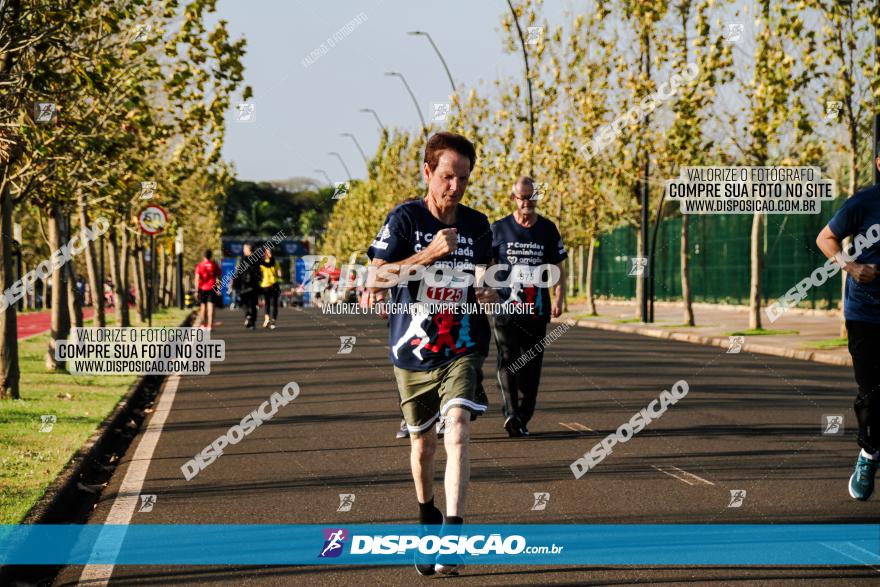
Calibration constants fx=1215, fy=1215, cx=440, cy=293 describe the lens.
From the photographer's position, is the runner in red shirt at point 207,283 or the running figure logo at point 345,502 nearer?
the running figure logo at point 345,502

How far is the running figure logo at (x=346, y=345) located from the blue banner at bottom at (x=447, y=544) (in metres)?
15.7

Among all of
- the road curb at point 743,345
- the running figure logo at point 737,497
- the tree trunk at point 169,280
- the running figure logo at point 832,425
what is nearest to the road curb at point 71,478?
the running figure logo at point 737,497

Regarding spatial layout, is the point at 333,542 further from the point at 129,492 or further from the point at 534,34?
the point at 534,34

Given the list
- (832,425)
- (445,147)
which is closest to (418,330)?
(445,147)

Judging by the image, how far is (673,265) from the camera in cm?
4816

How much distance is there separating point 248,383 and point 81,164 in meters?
3.61

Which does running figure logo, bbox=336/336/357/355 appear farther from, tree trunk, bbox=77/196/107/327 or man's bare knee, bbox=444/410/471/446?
man's bare knee, bbox=444/410/471/446

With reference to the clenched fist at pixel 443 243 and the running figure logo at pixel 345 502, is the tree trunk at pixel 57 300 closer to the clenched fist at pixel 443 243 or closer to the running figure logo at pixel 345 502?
the running figure logo at pixel 345 502

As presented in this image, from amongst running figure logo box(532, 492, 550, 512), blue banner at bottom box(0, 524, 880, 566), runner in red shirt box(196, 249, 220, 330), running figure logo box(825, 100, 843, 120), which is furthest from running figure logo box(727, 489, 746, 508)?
runner in red shirt box(196, 249, 220, 330)

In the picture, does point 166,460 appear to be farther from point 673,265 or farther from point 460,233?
point 673,265

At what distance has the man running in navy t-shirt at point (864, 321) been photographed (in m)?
7.42

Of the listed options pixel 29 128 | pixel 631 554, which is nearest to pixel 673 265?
pixel 29 128

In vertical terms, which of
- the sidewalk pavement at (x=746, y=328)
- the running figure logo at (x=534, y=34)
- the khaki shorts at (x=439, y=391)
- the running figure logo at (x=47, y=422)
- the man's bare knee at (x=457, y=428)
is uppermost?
the running figure logo at (x=534, y=34)

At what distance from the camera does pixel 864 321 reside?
7477 mm
